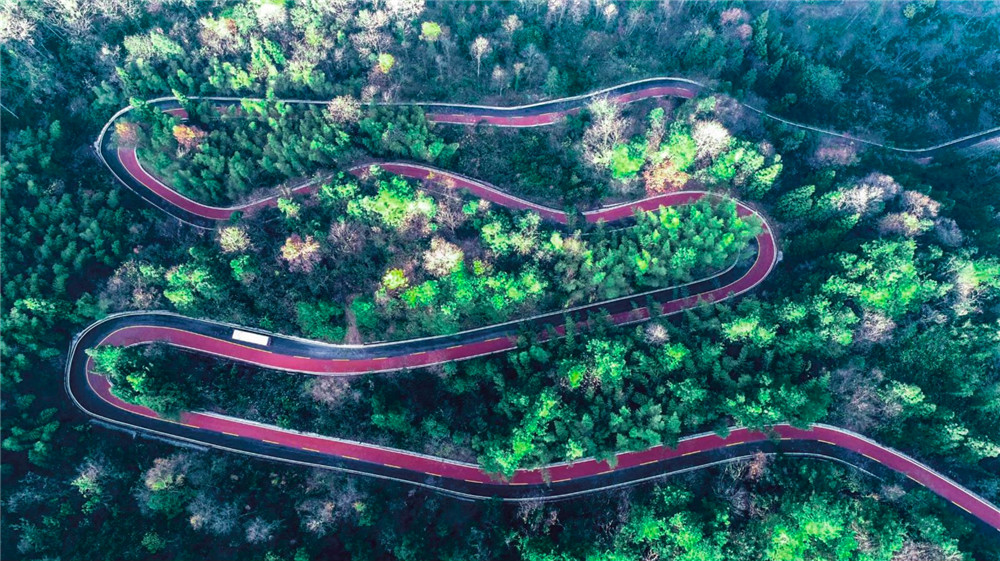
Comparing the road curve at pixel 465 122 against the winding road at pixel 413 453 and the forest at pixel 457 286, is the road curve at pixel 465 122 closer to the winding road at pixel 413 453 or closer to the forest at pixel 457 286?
the winding road at pixel 413 453

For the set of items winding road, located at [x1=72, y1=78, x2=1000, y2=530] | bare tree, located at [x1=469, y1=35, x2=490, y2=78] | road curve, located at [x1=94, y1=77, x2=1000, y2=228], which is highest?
bare tree, located at [x1=469, y1=35, x2=490, y2=78]

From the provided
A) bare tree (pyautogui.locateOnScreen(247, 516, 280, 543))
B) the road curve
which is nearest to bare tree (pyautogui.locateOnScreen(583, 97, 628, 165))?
the road curve

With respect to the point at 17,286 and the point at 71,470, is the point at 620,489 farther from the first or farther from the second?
the point at 17,286

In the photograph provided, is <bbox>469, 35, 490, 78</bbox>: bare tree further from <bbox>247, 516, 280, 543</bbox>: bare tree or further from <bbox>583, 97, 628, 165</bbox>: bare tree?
<bbox>247, 516, 280, 543</bbox>: bare tree

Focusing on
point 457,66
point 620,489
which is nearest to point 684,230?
point 620,489

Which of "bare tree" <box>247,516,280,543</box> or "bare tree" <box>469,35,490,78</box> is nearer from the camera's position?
"bare tree" <box>247,516,280,543</box>

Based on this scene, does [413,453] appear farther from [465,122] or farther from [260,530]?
[465,122]
